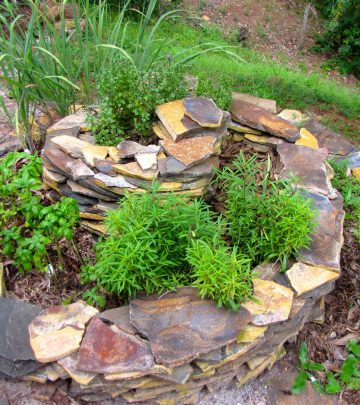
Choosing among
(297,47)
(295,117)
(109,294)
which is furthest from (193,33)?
(109,294)

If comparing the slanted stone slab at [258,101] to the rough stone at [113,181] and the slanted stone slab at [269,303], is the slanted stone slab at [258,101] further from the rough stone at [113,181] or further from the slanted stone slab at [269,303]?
the slanted stone slab at [269,303]

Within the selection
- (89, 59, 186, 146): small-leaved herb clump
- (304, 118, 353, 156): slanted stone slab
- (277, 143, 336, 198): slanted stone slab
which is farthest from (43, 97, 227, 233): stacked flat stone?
(304, 118, 353, 156): slanted stone slab

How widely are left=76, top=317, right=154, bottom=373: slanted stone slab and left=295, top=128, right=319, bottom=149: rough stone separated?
2.07 m

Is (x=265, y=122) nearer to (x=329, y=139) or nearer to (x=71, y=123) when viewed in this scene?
(x=329, y=139)

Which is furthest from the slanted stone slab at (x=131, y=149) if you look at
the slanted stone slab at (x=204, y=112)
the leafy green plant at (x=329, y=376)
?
the leafy green plant at (x=329, y=376)

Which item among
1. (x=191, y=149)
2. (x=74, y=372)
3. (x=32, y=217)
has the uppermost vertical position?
(x=191, y=149)

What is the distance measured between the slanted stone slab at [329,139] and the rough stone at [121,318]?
230 centimetres

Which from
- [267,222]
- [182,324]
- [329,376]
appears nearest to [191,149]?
[267,222]

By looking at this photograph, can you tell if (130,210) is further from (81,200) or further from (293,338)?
(293,338)

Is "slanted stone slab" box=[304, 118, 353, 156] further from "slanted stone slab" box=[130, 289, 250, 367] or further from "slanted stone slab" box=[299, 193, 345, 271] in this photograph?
"slanted stone slab" box=[130, 289, 250, 367]

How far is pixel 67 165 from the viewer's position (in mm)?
2930

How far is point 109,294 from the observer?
106 inches

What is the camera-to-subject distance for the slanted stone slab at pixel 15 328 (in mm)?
2244

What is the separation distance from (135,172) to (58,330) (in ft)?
3.44
